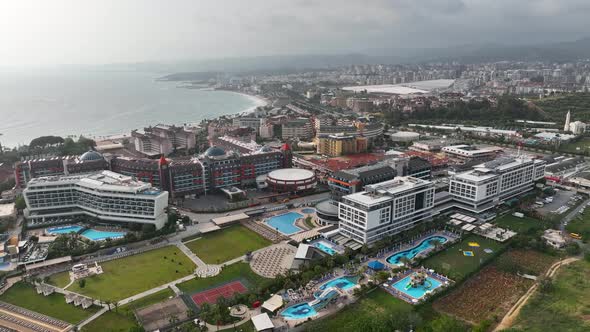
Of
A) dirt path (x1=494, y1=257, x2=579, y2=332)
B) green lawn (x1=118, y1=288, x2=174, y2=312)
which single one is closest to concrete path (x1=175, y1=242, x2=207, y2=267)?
green lawn (x1=118, y1=288, x2=174, y2=312)

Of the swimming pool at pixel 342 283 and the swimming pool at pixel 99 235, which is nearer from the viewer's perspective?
the swimming pool at pixel 342 283

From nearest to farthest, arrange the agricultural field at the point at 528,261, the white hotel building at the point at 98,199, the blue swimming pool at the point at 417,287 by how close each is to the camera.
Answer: the blue swimming pool at the point at 417,287 → the agricultural field at the point at 528,261 → the white hotel building at the point at 98,199

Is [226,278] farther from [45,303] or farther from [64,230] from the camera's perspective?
[64,230]

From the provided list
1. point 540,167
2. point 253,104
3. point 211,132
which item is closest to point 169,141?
point 211,132

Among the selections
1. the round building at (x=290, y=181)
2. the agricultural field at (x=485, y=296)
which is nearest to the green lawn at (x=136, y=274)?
the round building at (x=290, y=181)

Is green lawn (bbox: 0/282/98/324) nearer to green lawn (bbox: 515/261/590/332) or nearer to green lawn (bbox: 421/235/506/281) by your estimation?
green lawn (bbox: 421/235/506/281)

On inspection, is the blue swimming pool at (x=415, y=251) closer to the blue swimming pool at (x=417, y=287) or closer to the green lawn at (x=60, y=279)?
the blue swimming pool at (x=417, y=287)

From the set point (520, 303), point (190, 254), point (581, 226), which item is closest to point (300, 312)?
point (190, 254)
